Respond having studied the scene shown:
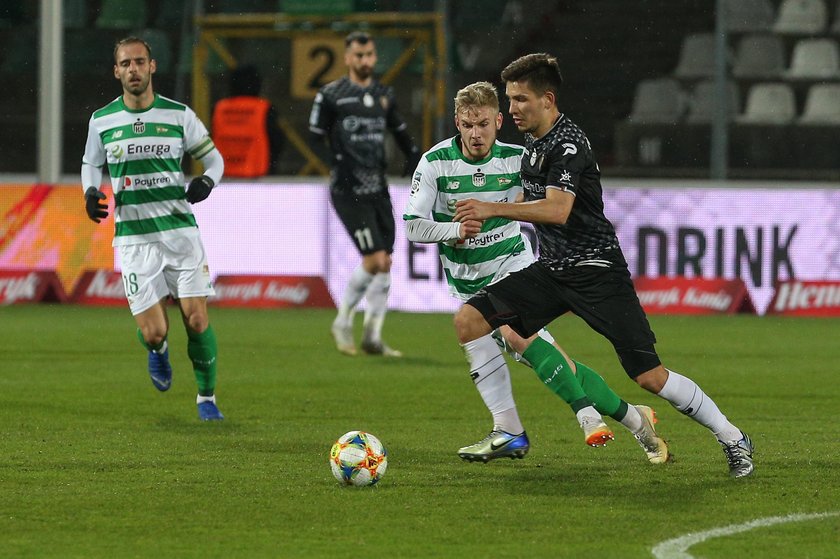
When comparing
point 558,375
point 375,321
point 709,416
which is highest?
point 558,375

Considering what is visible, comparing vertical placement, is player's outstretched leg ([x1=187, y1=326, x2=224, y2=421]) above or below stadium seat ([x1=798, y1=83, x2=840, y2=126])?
below

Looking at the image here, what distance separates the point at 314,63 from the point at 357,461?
509 inches

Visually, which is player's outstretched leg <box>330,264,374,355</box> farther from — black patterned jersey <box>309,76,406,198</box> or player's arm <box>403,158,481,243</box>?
player's arm <box>403,158,481,243</box>

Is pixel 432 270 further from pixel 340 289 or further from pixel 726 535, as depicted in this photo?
pixel 726 535

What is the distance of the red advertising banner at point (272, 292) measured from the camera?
16000 mm

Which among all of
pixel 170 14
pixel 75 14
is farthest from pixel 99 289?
pixel 170 14

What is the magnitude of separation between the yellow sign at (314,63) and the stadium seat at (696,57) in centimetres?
401

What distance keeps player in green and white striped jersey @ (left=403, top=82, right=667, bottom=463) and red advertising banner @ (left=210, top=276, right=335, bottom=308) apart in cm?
830

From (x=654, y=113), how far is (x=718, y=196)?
2739mm

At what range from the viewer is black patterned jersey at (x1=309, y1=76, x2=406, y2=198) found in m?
12.2

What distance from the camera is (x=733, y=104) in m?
17.8

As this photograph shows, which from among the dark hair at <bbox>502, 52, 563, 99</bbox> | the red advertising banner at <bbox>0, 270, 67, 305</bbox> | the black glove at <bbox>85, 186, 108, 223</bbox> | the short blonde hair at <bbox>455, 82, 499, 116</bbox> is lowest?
the red advertising banner at <bbox>0, 270, 67, 305</bbox>

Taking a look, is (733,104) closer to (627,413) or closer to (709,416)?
(627,413)

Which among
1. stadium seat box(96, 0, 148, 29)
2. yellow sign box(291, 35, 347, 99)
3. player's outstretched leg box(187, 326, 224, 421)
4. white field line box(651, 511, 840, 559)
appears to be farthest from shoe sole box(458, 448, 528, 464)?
stadium seat box(96, 0, 148, 29)
